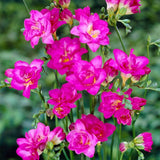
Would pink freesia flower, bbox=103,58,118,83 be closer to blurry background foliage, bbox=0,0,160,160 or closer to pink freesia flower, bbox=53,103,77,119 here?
pink freesia flower, bbox=53,103,77,119

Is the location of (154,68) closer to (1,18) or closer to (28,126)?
(28,126)

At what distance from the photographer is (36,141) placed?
0.53m

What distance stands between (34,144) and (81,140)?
8 cm

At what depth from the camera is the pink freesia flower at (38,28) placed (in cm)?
50

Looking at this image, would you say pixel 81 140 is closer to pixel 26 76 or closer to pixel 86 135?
pixel 86 135

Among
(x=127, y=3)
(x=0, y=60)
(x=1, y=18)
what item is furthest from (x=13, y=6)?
(x=127, y=3)

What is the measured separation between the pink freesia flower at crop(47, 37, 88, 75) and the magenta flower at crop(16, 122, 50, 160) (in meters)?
0.11

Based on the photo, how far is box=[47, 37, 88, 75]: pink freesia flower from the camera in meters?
0.50

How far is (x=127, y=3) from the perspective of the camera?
0.54m

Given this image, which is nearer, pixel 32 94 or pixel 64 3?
pixel 64 3

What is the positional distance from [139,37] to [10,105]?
84 centimetres

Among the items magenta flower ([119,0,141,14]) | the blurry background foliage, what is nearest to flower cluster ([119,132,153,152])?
magenta flower ([119,0,141,14])

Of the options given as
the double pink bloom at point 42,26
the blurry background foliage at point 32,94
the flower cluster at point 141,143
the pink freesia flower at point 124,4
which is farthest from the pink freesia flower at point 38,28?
the blurry background foliage at point 32,94

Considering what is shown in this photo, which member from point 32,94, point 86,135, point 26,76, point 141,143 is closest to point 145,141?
point 141,143
